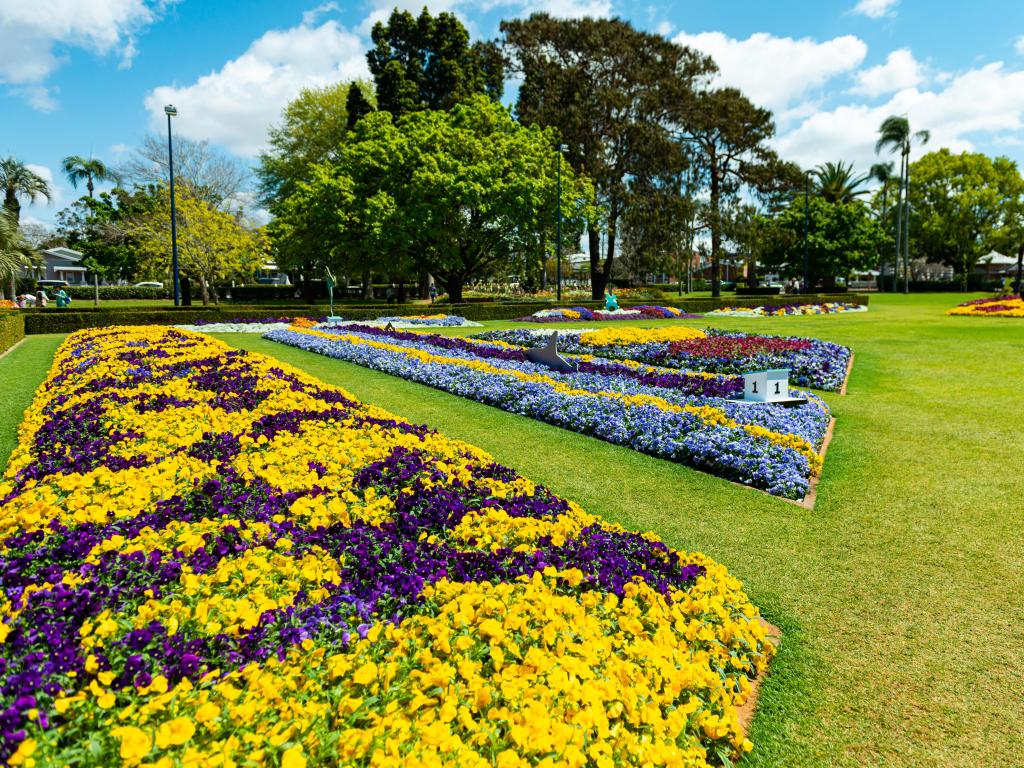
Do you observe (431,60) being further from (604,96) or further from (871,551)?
(871,551)

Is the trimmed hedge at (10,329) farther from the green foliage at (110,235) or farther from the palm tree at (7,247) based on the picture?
the green foliage at (110,235)

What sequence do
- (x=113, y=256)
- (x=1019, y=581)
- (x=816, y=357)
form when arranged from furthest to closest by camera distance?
(x=113, y=256) → (x=816, y=357) → (x=1019, y=581)

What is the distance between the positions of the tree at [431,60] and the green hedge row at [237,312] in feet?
58.8

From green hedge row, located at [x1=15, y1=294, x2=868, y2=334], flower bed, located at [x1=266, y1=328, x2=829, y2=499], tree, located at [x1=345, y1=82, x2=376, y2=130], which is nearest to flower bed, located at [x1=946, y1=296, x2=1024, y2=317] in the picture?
green hedge row, located at [x1=15, y1=294, x2=868, y2=334]

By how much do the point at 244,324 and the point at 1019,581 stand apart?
73.6 feet

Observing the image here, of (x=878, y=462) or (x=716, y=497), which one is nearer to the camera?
(x=716, y=497)

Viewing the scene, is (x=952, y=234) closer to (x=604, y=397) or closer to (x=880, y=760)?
(x=604, y=397)

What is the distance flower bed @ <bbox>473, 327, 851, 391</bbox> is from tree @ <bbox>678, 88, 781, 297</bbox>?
28.0 m

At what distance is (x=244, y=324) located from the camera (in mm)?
21875

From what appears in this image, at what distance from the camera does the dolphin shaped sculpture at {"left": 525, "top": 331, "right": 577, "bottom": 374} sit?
1132 cm

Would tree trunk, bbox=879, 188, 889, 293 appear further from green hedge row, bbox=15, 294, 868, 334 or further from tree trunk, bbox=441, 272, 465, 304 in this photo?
tree trunk, bbox=441, 272, 465, 304

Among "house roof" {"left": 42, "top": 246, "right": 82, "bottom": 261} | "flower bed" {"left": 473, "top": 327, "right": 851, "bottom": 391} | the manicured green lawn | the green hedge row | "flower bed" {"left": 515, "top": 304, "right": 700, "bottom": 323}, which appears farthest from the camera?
"house roof" {"left": 42, "top": 246, "right": 82, "bottom": 261}

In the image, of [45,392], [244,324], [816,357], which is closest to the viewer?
[45,392]

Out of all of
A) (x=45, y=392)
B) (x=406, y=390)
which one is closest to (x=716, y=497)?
(x=406, y=390)
